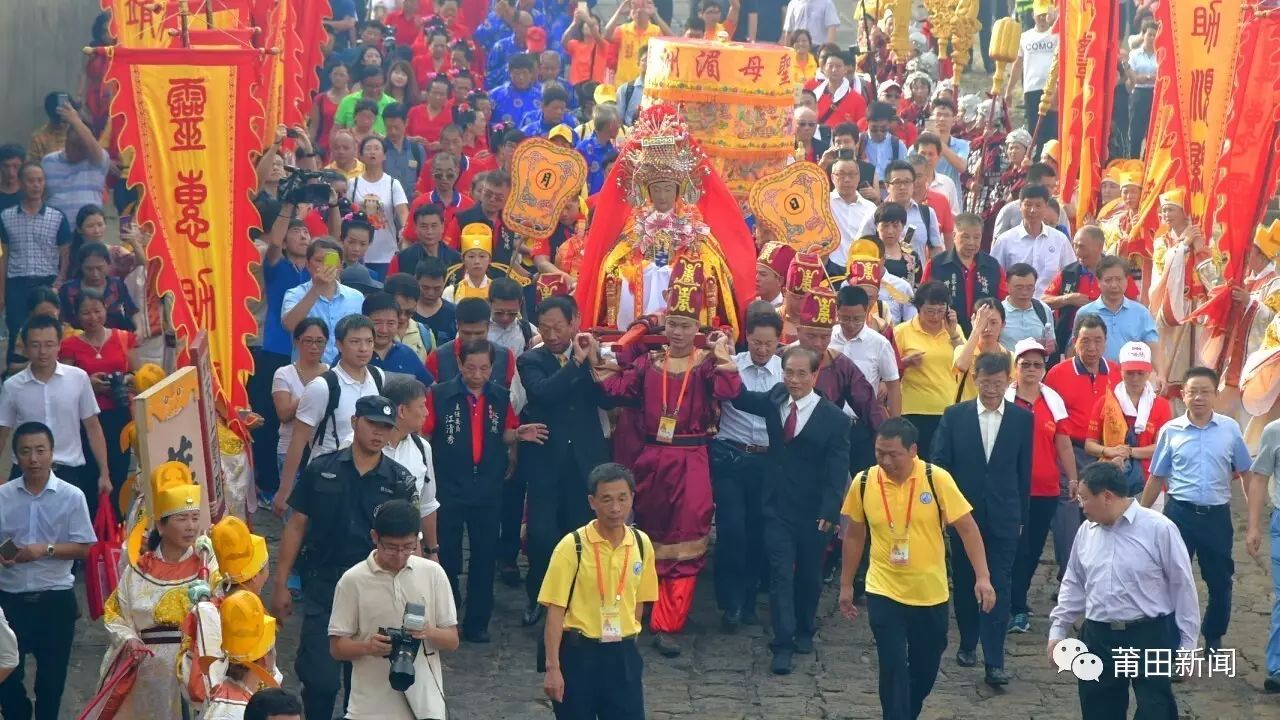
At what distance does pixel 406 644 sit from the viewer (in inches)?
306

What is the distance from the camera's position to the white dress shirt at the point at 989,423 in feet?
34.9

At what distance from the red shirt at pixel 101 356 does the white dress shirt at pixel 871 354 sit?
3.98 metres

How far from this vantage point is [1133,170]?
15031 millimetres

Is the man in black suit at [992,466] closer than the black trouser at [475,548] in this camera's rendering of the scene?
Yes

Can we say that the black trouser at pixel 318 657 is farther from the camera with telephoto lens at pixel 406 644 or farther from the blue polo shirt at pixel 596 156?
the blue polo shirt at pixel 596 156

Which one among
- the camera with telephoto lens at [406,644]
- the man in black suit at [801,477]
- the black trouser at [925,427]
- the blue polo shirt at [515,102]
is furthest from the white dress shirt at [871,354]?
the blue polo shirt at [515,102]

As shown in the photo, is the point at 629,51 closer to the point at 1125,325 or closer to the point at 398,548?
the point at 1125,325

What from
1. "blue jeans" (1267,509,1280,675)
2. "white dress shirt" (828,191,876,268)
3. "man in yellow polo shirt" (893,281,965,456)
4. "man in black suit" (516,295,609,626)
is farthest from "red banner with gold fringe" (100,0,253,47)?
"blue jeans" (1267,509,1280,675)

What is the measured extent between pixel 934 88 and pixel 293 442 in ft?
37.5

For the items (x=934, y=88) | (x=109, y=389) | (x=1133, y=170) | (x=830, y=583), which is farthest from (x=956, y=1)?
(x=109, y=389)

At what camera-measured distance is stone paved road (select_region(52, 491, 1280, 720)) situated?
399 inches

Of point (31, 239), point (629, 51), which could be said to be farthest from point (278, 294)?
point (629, 51)

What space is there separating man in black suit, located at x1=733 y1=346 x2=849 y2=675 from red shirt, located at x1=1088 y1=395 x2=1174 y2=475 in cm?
150

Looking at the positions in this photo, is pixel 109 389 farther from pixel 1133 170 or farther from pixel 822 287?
pixel 1133 170
